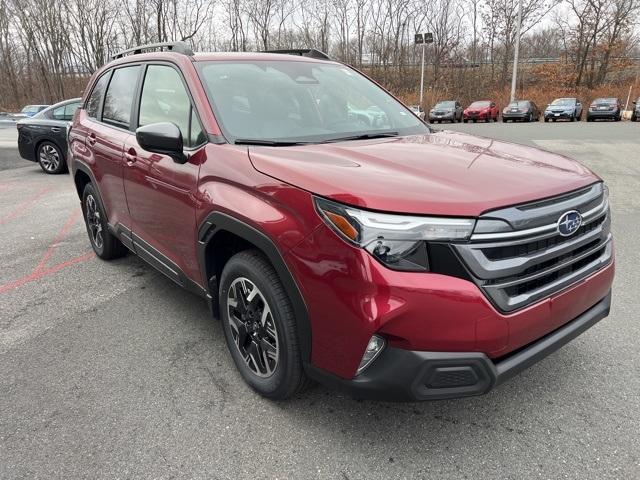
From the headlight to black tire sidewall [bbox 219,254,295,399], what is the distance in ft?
2.04

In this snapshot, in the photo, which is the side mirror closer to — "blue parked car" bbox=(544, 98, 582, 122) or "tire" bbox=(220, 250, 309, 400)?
"tire" bbox=(220, 250, 309, 400)

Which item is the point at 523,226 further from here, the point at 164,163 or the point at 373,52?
the point at 373,52

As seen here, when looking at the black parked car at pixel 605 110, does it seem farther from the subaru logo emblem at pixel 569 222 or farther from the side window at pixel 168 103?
the subaru logo emblem at pixel 569 222

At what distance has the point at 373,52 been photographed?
53.0 m

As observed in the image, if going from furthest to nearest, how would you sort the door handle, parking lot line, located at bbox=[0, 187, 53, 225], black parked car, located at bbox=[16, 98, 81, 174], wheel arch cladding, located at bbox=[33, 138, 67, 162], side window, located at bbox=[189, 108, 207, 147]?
1. wheel arch cladding, located at bbox=[33, 138, 67, 162]
2. black parked car, located at bbox=[16, 98, 81, 174]
3. parking lot line, located at bbox=[0, 187, 53, 225]
4. the door handle
5. side window, located at bbox=[189, 108, 207, 147]

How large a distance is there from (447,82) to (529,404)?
167 feet

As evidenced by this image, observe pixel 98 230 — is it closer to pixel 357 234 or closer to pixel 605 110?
pixel 357 234

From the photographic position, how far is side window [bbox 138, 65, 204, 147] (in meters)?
3.00

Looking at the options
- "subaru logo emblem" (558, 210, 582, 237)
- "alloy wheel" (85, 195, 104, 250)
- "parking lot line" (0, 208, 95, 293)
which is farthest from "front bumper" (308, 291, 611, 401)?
"parking lot line" (0, 208, 95, 293)

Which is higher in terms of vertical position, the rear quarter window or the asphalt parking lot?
the rear quarter window

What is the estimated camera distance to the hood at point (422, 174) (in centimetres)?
199

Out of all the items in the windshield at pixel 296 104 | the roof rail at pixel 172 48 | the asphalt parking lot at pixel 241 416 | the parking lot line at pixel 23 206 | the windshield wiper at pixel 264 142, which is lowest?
the parking lot line at pixel 23 206

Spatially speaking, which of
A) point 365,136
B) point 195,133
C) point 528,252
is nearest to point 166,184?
point 195,133

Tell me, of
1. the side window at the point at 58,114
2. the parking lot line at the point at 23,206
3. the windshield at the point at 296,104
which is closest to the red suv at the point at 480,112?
the side window at the point at 58,114
